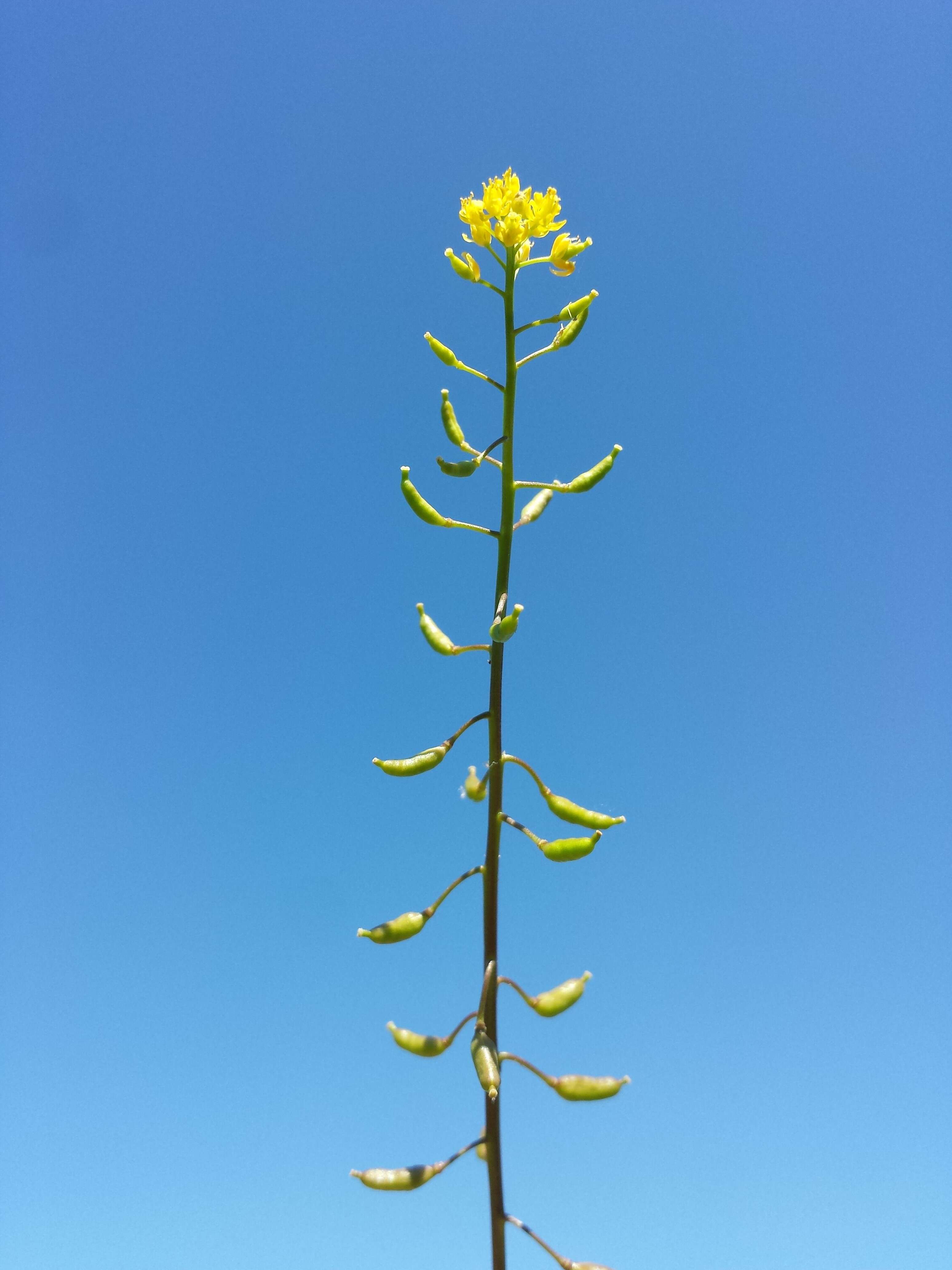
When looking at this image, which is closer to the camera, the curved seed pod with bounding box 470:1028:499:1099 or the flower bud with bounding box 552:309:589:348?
the curved seed pod with bounding box 470:1028:499:1099

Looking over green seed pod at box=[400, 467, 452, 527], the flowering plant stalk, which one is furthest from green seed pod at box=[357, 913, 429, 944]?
green seed pod at box=[400, 467, 452, 527]

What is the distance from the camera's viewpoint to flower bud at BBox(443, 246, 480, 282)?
13.7 feet

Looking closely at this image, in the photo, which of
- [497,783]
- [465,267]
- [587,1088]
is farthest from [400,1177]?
[465,267]

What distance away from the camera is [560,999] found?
3641 millimetres

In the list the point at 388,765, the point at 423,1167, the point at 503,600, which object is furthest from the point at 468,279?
the point at 423,1167

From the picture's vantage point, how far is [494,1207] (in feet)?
11.0

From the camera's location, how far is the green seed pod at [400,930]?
12.0 ft

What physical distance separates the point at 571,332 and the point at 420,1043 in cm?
320

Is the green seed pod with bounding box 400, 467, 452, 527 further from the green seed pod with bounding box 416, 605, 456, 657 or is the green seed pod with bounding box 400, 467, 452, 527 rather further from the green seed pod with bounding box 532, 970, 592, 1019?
the green seed pod with bounding box 532, 970, 592, 1019

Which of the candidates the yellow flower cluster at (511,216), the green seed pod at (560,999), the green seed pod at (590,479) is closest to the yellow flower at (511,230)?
the yellow flower cluster at (511,216)

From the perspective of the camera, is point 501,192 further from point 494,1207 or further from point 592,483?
point 494,1207

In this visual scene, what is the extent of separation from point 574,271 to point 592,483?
109cm

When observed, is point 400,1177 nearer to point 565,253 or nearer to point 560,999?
point 560,999

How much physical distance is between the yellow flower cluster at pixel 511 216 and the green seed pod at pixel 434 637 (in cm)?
179
